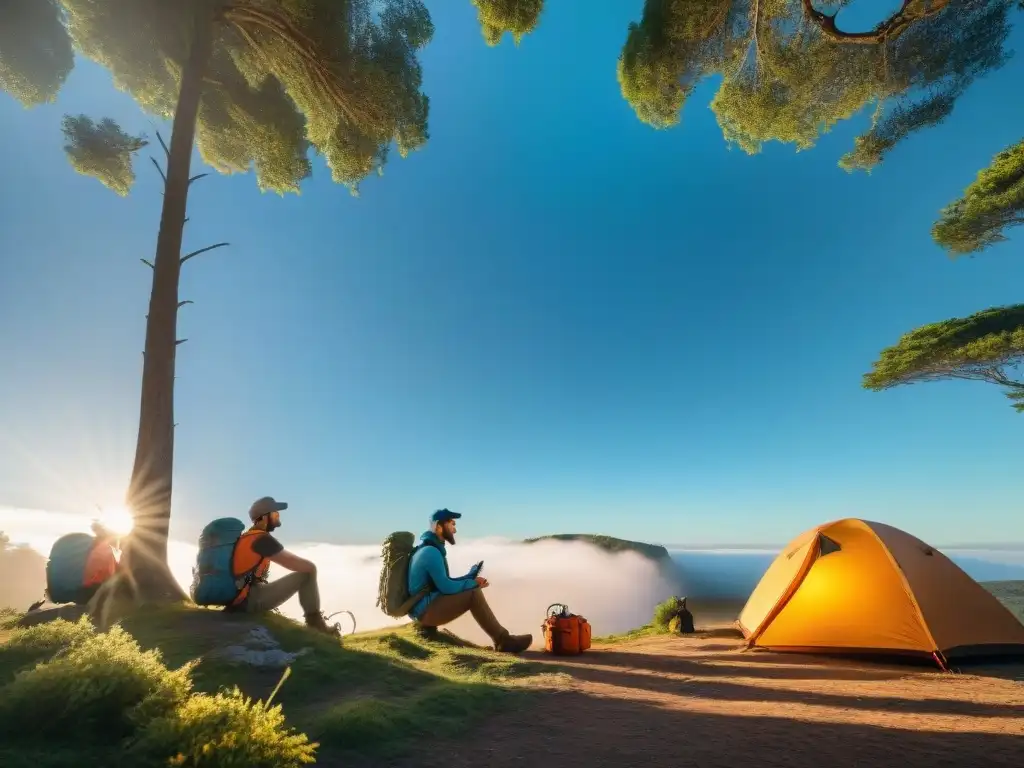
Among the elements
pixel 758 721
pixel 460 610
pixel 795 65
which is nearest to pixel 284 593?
pixel 460 610

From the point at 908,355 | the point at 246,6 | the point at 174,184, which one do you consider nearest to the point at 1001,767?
the point at 908,355

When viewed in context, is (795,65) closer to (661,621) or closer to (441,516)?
(441,516)

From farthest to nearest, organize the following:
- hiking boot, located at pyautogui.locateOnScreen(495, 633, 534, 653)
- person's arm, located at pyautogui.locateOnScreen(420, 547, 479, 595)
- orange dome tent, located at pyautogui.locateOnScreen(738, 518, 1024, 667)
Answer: hiking boot, located at pyautogui.locateOnScreen(495, 633, 534, 653)
person's arm, located at pyautogui.locateOnScreen(420, 547, 479, 595)
orange dome tent, located at pyautogui.locateOnScreen(738, 518, 1024, 667)

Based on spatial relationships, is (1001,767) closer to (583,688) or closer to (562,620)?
(583,688)

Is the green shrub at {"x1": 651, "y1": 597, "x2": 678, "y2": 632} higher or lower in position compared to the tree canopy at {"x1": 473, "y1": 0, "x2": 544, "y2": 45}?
lower

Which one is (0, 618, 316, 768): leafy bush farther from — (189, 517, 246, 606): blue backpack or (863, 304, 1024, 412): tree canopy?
(863, 304, 1024, 412): tree canopy

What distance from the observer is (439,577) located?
25.5ft

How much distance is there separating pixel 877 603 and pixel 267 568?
32.3ft

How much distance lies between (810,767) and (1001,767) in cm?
143

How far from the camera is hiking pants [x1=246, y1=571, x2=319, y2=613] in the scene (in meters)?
6.80

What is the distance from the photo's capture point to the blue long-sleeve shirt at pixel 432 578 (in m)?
7.79

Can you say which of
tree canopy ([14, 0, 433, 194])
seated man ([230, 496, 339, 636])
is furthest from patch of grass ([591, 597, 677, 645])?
tree canopy ([14, 0, 433, 194])

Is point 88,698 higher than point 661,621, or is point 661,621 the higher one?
point 88,698

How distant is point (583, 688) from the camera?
5.89 m
